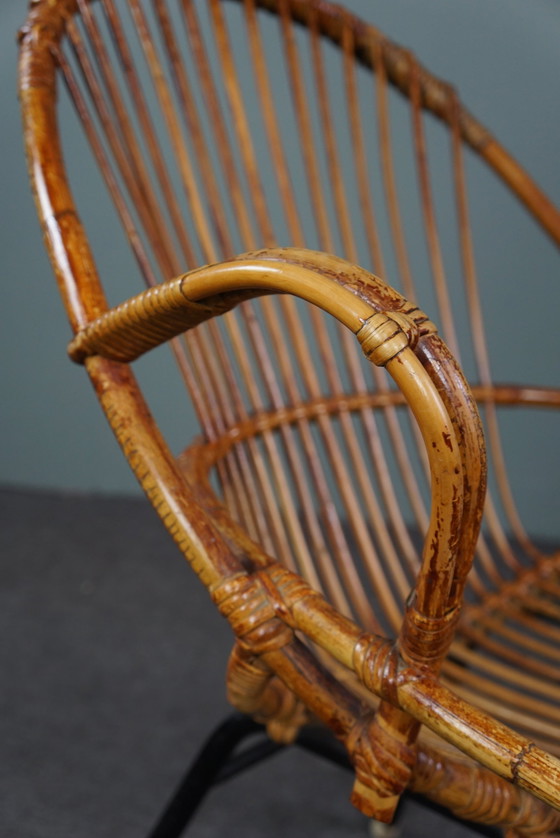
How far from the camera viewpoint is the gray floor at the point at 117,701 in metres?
1.16

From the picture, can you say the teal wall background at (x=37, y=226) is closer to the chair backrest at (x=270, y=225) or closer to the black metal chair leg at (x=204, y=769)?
the chair backrest at (x=270, y=225)

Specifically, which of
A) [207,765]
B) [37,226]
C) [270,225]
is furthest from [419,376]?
[37,226]

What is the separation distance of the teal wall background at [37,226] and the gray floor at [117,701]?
0.63ft

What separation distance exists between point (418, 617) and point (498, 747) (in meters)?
0.07

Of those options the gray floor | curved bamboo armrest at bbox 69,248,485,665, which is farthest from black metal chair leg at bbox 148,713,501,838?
the gray floor

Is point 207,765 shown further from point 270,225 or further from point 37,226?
point 37,226

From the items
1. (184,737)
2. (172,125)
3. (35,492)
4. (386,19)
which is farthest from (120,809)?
(386,19)

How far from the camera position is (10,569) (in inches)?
66.9

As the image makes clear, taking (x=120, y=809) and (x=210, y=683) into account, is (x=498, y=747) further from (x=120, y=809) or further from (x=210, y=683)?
(x=210, y=683)

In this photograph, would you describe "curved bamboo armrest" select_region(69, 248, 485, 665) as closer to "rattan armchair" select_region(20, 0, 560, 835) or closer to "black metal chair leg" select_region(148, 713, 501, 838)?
"rattan armchair" select_region(20, 0, 560, 835)

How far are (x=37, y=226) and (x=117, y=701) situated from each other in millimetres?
954

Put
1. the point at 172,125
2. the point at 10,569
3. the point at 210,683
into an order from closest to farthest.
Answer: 1. the point at 172,125
2. the point at 210,683
3. the point at 10,569

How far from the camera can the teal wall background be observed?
152 centimetres

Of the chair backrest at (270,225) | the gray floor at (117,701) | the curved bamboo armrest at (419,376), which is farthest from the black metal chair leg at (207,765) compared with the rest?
the gray floor at (117,701)
